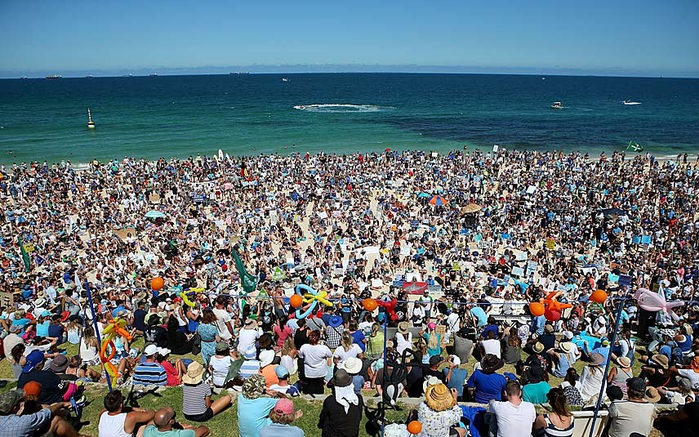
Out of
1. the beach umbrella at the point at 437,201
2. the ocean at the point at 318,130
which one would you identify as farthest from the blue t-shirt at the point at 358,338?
the ocean at the point at 318,130

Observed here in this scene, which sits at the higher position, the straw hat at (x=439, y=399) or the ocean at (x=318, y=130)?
the ocean at (x=318, y=130)

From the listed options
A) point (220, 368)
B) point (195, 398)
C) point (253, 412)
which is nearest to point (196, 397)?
point (195, 398)

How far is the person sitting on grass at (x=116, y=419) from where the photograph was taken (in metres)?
4.45

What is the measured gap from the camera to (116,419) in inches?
176

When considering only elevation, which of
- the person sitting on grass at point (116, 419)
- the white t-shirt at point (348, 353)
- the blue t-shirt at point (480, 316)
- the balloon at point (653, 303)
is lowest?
the blue t-shirt at point (480, 316)

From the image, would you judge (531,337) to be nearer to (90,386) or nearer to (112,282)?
(90,386)

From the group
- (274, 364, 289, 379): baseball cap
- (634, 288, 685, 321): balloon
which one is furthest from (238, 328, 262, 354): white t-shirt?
(634, 288, 685, 321): balloon

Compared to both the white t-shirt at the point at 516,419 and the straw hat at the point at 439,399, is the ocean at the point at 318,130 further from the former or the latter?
the white t-shirt at the point at 516,419

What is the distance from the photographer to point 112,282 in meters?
14.7

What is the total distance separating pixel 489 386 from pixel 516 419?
1.14 metres

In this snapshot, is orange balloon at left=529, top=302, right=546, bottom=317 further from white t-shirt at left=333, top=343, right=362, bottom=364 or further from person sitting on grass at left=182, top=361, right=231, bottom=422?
person sitting on grass at left=182, top=361, right=231, bottom=422

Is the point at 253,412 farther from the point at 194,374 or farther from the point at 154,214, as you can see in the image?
the point at 154,214

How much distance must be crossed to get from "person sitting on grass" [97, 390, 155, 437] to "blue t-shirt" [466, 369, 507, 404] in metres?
4.04

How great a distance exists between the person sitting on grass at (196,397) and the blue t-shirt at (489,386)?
3451 millimetres
